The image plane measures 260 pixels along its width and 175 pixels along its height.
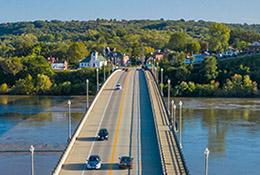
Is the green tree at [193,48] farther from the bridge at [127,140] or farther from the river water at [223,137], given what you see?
the bridge at [127,140]

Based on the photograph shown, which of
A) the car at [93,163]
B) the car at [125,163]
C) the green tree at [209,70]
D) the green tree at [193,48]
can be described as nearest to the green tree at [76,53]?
the green tree at [193,48]

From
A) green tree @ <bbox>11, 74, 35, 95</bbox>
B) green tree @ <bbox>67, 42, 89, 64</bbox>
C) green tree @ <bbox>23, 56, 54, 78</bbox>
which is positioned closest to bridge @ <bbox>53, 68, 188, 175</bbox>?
green tree @ <bbox>11, 74, 35, 95</bbox>

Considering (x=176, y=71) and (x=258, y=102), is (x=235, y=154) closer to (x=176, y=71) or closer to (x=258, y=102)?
(x=258, y=102)

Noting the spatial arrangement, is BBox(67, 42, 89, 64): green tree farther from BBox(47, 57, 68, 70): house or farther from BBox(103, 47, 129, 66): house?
BBox(103, 47, 129, 66): house

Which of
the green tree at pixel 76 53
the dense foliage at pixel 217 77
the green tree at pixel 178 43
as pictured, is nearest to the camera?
the dense foliage at pixel 217 77

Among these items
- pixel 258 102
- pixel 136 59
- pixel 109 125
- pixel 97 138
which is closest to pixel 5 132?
pixel 109 125

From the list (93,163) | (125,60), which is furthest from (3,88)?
(93,163)
